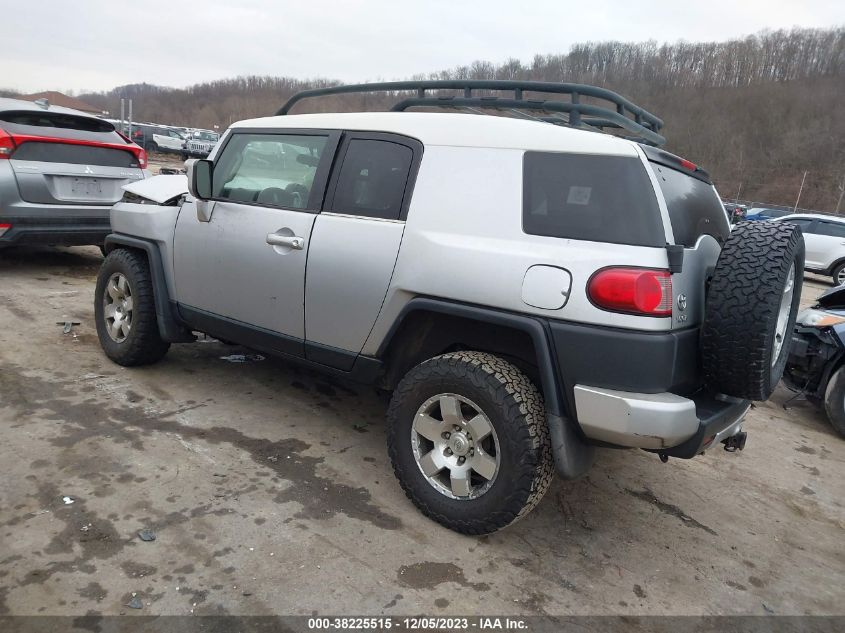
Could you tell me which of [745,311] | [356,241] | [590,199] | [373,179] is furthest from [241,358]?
[745,311]

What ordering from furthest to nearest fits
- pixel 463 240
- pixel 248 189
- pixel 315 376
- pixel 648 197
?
pixel 315 376, pixel 248 189, pixel 463 240, pixel 648 197

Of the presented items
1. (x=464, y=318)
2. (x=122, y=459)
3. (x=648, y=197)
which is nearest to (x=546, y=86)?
(x=648, y=197)

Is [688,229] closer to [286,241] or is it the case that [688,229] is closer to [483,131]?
[483,131]

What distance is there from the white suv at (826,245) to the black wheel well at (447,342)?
1411cm

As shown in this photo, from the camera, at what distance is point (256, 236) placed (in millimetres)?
3400

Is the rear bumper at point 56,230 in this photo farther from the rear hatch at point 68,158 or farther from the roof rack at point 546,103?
the roof rack at point 546,103

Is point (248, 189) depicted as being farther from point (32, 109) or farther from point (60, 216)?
point (32, 109)

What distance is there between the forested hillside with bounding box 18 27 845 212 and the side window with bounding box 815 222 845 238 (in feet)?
115

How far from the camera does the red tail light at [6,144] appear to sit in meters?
5.61

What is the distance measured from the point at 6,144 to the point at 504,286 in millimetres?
5361

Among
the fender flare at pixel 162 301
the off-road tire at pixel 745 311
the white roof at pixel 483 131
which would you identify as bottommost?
the fender flare at pixel 162 301

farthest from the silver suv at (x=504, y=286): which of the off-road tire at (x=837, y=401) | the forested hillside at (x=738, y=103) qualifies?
the forested hillside at (x=738, y=103)

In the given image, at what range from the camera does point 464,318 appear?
2.75 m

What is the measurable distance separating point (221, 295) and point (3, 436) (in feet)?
4.31
